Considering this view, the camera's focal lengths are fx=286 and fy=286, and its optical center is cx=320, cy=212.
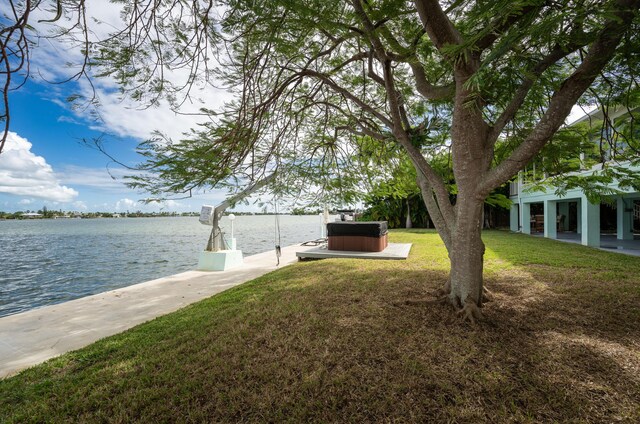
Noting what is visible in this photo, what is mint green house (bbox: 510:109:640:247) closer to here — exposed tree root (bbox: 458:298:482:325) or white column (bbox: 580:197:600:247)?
white column (bbox: 580:197:600:247)

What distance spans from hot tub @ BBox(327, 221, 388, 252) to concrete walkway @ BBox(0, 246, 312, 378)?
12.9 feet

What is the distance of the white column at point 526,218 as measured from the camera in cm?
1856

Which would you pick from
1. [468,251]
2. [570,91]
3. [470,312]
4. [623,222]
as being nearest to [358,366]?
[470,312]

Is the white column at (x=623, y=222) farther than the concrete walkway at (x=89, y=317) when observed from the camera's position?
Yes

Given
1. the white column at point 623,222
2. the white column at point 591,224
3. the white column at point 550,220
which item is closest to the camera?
the white column at point 591,224

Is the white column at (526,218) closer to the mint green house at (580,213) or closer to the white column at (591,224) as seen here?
the mint green house at (580,213)

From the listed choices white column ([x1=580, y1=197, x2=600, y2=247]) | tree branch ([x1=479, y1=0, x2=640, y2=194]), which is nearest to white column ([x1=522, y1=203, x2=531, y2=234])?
white column ([x1=580, y1=197, x2=600, y2=247])

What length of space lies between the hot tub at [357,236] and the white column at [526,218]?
42.2 ft

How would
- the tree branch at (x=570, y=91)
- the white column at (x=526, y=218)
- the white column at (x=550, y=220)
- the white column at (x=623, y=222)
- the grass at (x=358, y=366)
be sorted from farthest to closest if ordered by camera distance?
1. the white column at (x=526, y=218)
2. the white column at (x=550, y=220)
3. the white column at (x=623, y=222)
4. the tree branch at (x=570, y=91)
5. the grass at (x=358, y=366)

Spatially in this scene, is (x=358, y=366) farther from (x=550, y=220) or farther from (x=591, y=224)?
(x=550, y=220)

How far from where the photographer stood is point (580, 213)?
1900cm

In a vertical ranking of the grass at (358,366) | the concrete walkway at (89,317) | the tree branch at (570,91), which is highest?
the tree branch at (570,91)

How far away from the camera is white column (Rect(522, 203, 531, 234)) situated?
18558 mm

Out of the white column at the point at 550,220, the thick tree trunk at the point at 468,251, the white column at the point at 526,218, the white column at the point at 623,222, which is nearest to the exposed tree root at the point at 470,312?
the thick tree trunk at the point at 468,251
